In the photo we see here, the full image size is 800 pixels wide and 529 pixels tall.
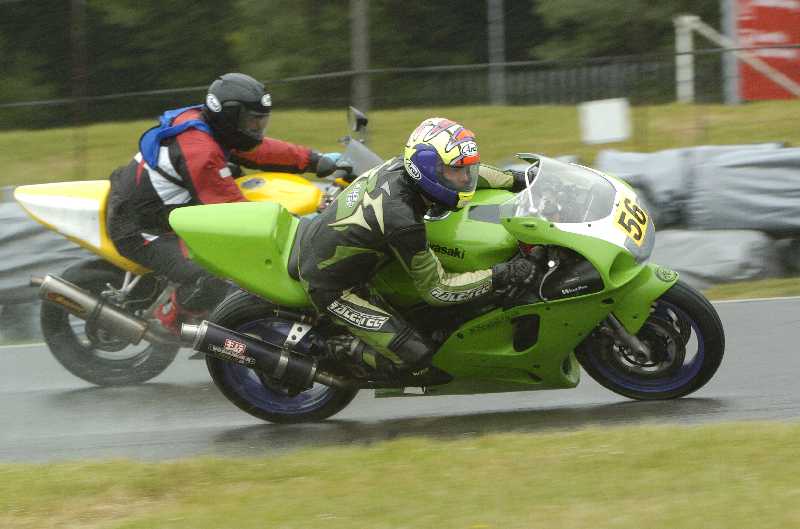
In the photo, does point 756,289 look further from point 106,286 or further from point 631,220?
point 106,286

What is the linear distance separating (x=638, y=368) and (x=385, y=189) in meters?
1.49

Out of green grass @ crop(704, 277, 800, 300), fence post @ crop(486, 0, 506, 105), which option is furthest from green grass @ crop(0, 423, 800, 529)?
fence post @ crop(486, 0, 506, 105)

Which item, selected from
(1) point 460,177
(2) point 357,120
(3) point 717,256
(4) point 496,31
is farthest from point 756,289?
(4) point 496,31

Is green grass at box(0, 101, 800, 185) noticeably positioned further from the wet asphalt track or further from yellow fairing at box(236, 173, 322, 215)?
the wet asphalt track

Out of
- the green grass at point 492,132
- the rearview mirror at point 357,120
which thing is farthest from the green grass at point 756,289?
the rearview mirror at point 357,120

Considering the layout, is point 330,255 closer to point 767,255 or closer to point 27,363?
point 27,363

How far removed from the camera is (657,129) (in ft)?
38.3

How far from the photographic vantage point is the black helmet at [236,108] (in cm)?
736

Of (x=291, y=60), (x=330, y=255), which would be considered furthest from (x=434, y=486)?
(x=291, y=60)

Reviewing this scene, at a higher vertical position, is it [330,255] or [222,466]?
[330,255]

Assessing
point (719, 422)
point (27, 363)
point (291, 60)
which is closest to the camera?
point (719, 422)

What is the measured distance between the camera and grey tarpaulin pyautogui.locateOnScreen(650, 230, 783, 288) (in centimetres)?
922

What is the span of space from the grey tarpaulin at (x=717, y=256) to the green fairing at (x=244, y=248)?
152 inches

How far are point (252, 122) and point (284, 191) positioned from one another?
0.46 metres
